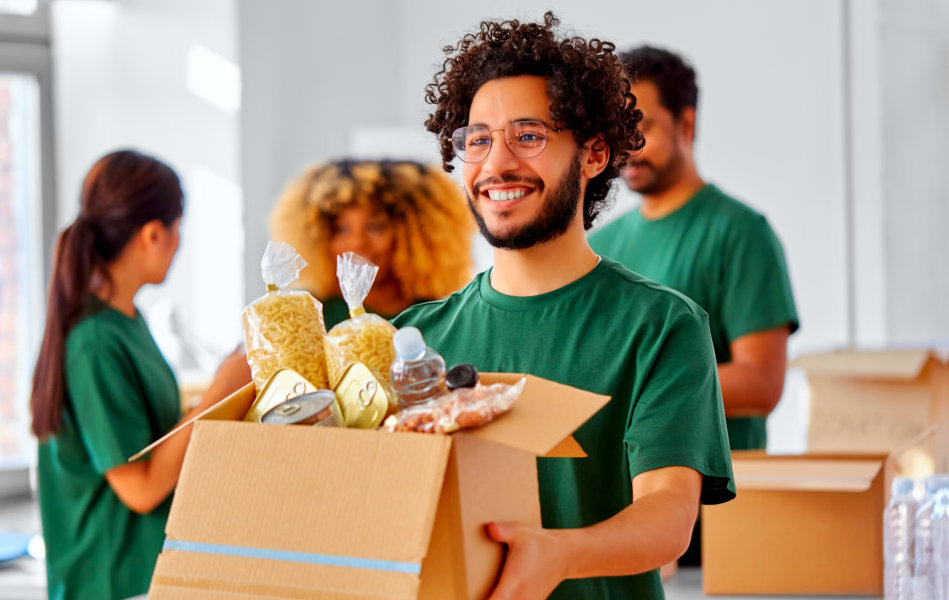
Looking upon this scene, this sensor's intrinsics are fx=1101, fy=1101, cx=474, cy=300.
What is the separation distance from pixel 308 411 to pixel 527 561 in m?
0.22

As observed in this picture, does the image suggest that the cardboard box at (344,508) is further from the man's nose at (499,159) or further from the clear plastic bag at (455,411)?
the man's nose at (499,159)

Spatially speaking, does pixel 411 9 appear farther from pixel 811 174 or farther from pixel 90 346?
pixel 90 346

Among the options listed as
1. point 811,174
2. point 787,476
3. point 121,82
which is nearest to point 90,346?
point 787,476

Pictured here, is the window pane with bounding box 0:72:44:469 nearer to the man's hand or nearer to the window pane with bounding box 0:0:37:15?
the window pane with bounding box 0:0:37:15

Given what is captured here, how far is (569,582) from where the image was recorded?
1198 mm

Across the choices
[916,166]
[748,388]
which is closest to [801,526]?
[748,388]

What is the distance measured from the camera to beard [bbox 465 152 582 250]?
4.15ft

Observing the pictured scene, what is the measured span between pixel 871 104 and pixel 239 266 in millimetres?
2466

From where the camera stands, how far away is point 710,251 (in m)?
2.34

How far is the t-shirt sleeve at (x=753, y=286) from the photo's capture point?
7.51 feet

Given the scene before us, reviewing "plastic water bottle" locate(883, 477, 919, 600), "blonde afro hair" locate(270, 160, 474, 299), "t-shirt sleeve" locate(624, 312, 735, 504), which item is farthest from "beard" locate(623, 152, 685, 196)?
"t-shirt sleeve" locate(624, 312, 735, 504)

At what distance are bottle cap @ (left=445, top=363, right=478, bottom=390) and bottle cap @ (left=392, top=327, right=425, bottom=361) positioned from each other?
3 centimetres

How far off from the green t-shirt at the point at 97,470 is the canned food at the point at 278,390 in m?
1.11

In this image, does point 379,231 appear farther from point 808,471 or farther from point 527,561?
point 527,561
